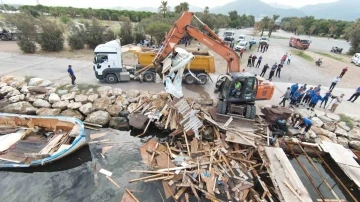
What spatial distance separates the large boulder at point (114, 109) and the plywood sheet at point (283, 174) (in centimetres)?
920

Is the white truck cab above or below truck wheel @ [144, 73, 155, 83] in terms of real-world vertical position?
above

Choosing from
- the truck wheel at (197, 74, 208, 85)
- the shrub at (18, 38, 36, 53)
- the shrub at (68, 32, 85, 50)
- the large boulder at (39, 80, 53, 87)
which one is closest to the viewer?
the large boulder at (39, 80, 53, 87)

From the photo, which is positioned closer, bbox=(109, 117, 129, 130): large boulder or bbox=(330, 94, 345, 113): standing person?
bbox=(109, 117, 129, 130): large boulder

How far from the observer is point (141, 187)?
8.34 metres

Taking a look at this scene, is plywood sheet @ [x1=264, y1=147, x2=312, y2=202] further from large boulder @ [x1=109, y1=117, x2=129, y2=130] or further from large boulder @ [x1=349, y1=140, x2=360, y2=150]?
large boulder @ [x1=109, y1=117, x2=129, y2=130]

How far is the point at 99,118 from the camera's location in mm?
12141

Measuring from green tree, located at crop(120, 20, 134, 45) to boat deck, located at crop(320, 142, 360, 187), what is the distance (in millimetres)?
28003

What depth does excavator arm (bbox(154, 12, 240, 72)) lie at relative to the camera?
11.6m

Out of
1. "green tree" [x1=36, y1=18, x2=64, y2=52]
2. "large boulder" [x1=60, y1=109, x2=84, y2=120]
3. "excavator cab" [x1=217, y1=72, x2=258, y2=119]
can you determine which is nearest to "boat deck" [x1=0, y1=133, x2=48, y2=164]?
"large boulder" [x1=60, y1=109, x2=84, y2=120]

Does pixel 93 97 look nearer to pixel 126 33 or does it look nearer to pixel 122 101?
pixel 122 101

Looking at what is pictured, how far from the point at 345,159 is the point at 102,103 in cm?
1443

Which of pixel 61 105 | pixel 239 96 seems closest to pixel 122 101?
pixel 61 105

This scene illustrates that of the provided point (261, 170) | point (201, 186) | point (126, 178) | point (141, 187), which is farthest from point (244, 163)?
point (126, 178)

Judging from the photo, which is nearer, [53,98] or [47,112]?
[47,112]
